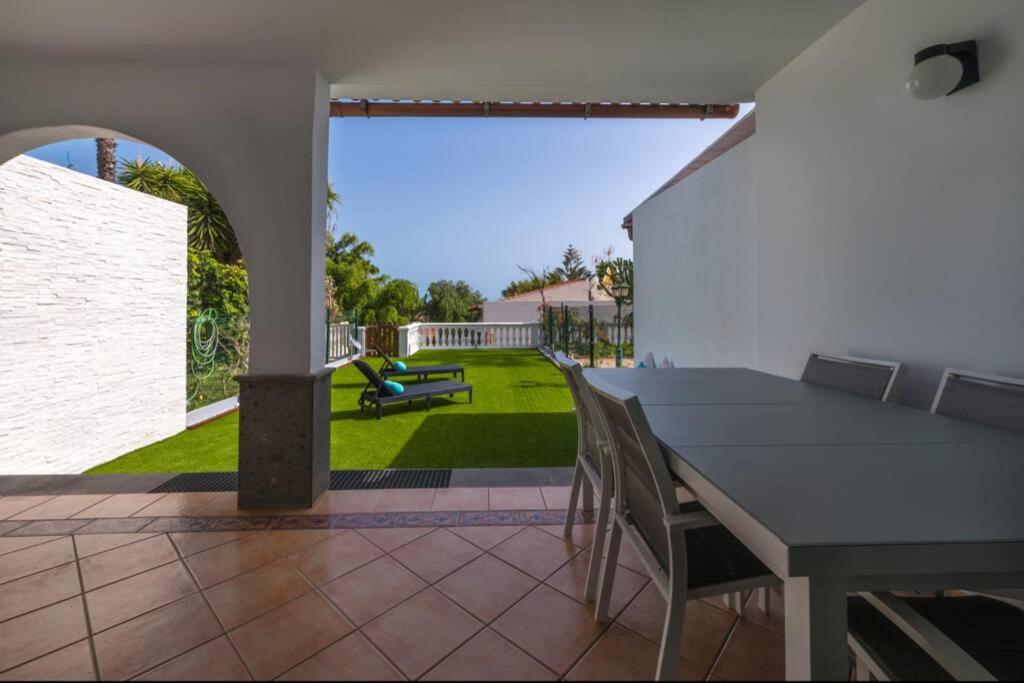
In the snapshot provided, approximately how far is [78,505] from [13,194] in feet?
9.55

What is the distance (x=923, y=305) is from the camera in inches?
92.4

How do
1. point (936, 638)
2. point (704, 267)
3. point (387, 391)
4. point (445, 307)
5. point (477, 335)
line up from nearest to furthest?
point (936, 638), point (704, 267), point (387, 391), point (477, 335), point (445, 307)

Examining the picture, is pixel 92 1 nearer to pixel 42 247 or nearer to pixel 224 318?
pixel 42 247

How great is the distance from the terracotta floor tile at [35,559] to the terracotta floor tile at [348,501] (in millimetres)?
1256

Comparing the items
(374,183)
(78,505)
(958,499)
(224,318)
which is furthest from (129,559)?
(374,183)

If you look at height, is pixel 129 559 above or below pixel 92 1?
below

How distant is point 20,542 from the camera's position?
8.61 ft

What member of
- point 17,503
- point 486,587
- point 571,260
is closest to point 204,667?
point 486,587

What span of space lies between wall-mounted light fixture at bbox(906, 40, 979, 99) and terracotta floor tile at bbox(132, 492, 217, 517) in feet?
15.1

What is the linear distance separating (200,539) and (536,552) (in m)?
1.89

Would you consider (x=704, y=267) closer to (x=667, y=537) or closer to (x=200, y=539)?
(x=667, y=537)

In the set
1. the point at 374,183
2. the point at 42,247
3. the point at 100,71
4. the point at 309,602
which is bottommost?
the point at 309,602

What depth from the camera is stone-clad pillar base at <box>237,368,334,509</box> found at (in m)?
3.07

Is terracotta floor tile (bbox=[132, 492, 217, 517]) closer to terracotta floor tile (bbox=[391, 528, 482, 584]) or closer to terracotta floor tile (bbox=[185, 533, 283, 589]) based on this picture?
terracotta floor tile (bbox=[185, 533, 283, 589])
